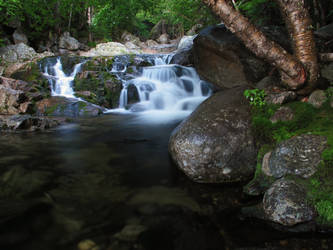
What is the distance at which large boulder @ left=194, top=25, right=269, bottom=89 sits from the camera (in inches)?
267

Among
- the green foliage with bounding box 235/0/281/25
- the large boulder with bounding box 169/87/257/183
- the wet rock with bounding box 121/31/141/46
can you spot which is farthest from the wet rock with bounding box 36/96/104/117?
the wet rock with bounding box 121/31/141/46

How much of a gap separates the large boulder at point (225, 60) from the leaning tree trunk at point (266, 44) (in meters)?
3.19

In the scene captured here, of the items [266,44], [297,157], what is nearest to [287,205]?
[297,157]

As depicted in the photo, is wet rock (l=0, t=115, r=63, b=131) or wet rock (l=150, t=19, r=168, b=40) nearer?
wet rock (l=0, t=115, r=63, b=131)

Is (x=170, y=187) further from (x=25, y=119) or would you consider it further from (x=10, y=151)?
(x=25, y=119)

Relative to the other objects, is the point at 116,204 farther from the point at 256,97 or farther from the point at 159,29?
the point at 159,29

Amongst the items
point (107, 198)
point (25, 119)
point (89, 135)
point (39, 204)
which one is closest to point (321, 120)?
→ point (107, 198)

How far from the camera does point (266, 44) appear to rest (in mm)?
3182

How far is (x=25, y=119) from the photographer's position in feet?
22.7

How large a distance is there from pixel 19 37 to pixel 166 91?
527 inches

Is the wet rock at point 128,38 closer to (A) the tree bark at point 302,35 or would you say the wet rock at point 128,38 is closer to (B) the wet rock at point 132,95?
(B) the wet rock at point 132,95

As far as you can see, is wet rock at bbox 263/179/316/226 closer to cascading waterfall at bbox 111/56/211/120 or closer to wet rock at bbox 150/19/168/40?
cascading waterfall at bbox 111/56/211/120

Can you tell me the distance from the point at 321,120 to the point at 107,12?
2703cm

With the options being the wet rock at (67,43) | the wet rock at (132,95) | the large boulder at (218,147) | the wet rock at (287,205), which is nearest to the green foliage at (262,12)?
the large boulder at (218,147)
